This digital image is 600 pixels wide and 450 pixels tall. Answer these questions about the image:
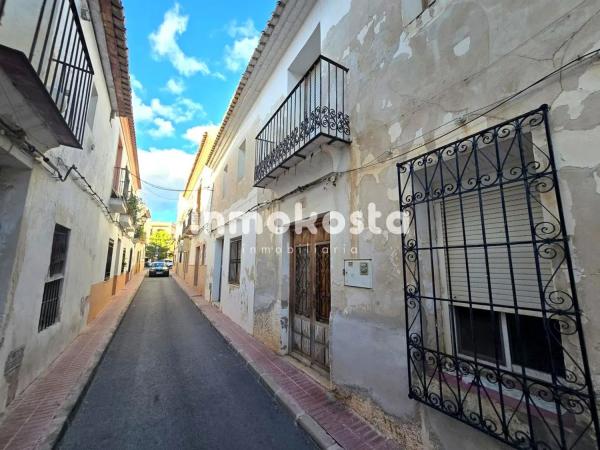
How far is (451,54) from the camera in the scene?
2.49 meters

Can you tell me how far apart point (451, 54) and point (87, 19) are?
5185 millimetres

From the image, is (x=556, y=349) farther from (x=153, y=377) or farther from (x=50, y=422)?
(x=153, y=377)

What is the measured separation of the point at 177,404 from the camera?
3475 mm

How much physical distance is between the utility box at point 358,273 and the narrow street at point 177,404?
1.69m

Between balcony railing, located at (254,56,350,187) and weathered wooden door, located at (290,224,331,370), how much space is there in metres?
1.29

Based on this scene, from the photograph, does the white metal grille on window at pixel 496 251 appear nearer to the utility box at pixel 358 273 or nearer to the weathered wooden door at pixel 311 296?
the utility box at pixel 358 273

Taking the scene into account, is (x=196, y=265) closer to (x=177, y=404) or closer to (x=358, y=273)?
(x=177, y=404)

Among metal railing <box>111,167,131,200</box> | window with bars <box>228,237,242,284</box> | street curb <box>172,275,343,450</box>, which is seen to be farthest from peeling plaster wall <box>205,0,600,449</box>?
metal railing <box>111,167,131,200</box>

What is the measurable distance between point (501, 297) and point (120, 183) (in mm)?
10949

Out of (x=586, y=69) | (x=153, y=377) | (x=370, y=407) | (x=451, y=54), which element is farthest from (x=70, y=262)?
(x=586, y=69)

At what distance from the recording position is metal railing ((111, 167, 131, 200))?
8820 millimetres

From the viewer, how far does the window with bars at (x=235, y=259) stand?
26.3 feet

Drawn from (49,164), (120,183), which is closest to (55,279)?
(49,164)

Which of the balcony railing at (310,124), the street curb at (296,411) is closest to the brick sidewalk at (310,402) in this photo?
the street curb at (296,411)
